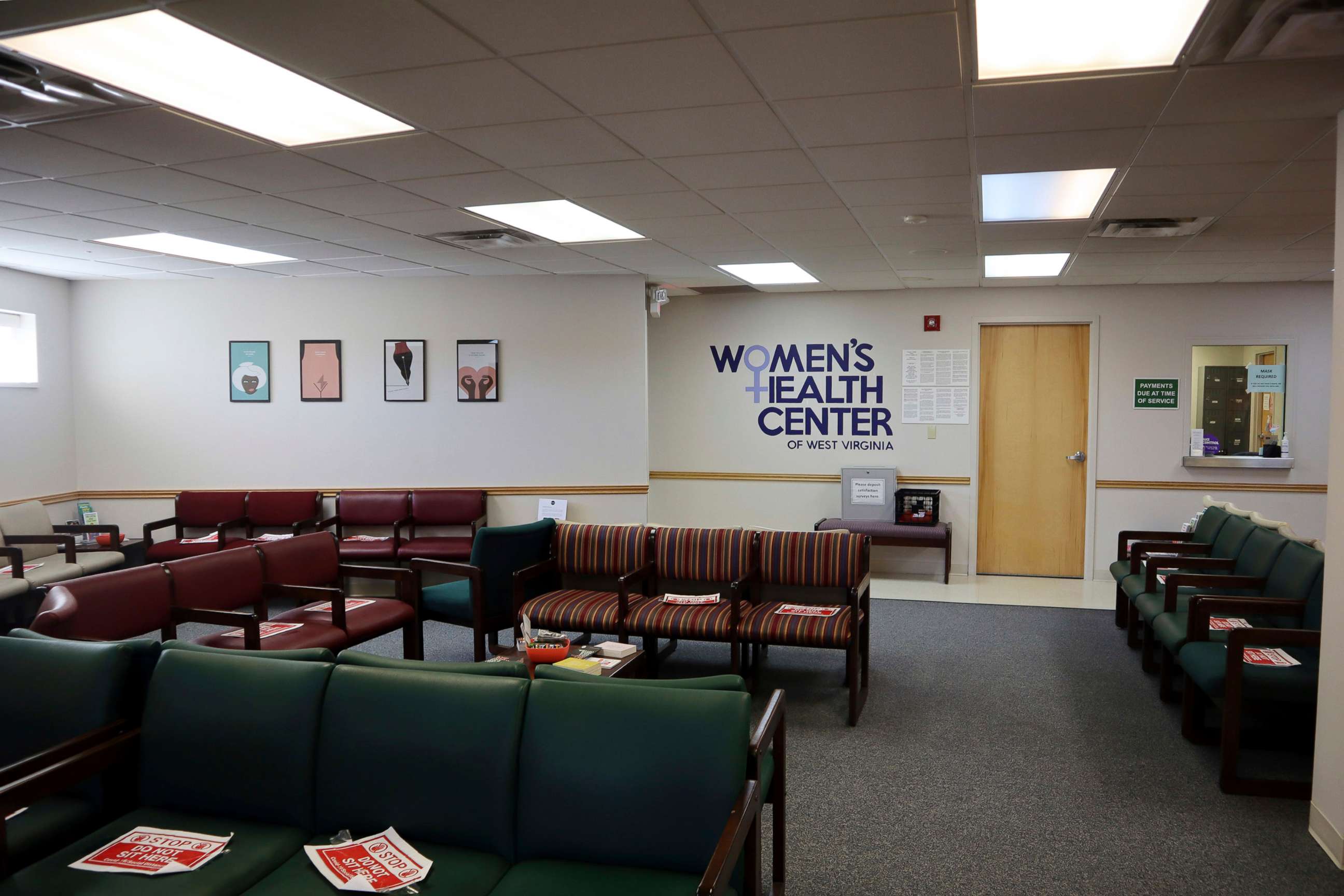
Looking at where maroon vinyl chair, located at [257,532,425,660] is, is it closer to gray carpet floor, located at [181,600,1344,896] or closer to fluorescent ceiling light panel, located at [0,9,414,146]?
gray carpet floor, located at [181,600,1344,896]

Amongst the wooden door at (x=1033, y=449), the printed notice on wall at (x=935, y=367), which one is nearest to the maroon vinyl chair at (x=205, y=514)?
the printed notice on wall at (x=935, y=367)

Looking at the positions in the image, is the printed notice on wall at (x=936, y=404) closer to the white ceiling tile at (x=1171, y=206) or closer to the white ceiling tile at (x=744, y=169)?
the white ceiling tile at (x=1171, y=206)

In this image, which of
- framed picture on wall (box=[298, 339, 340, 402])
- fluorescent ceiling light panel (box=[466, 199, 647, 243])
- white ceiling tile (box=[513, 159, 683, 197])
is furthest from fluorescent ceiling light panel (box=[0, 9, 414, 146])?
framed picture on wall (box=[298, 339, 340, 402])

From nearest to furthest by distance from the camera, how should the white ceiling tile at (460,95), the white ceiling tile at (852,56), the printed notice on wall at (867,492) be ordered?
the white ceiling tile at (852,56)
the white ceiling tile at (460,95)
the printed notice on wall at (867,492)

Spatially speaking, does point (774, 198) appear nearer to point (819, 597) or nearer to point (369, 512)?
point (819, 597)

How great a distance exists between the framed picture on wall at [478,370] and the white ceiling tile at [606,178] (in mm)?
3316

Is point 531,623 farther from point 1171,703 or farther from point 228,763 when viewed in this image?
point 1171,703

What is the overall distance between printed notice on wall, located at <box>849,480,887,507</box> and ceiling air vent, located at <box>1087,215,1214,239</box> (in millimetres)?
3455

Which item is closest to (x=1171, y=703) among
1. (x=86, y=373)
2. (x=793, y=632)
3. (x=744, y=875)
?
(x=793, y=632)

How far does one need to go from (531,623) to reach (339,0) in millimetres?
3568

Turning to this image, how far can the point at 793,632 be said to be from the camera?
4539 millimetres

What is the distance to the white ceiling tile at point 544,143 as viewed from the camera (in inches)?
128

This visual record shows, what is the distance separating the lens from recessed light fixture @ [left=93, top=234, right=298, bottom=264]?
5.66 m

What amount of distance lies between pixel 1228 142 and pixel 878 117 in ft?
4.69
